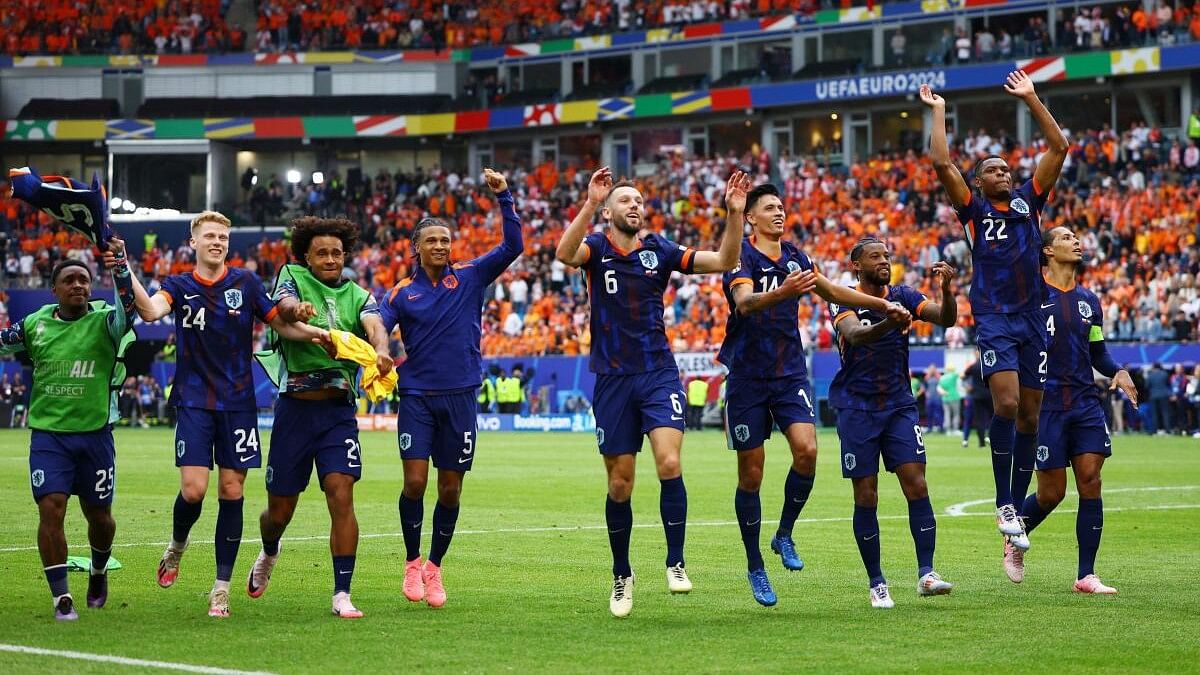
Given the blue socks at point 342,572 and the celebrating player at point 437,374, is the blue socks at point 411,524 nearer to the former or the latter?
the celebrating player at point 437,374

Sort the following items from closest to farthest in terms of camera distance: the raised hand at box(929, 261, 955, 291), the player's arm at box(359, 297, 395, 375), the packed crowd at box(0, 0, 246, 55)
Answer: the player's arm at box(359, 297, 395, 375) < the raised hand at box(929, 261, 955, 291) < the packed crowd at box(0, 0, 246, 55)

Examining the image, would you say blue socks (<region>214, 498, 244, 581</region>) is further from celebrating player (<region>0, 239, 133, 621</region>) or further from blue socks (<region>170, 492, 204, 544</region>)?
celebrating player (<region>0, 239, 133, 621</region>)

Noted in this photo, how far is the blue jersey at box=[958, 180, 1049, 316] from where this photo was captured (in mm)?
12289

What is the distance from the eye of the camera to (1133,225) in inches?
1761

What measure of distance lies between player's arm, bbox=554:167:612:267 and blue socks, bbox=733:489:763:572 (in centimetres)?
205

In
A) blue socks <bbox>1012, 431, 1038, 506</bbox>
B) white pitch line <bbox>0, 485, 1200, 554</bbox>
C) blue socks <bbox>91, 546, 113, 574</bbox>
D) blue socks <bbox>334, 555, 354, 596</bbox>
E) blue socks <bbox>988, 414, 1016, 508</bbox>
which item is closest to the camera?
blue socks <bbox>334, 555, 354, 596</bbox>

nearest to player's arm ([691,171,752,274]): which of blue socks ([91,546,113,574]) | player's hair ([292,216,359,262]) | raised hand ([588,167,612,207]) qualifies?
raised hand ([588,167,612,207])

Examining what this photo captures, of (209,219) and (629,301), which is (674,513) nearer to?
(629,301)

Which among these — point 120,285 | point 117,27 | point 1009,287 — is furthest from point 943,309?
point 117,27

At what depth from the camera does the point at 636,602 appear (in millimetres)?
11125

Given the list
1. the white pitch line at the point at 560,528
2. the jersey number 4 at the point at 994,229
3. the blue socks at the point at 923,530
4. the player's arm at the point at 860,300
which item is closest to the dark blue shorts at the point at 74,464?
the white pitch line at the point at 560,528

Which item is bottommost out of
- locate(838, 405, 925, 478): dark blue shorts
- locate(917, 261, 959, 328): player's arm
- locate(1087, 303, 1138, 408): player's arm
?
locate(838, 405, 925, 478): dark blue shorts

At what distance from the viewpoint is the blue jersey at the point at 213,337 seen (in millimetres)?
10555

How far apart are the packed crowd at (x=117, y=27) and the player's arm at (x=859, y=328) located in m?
62.0
